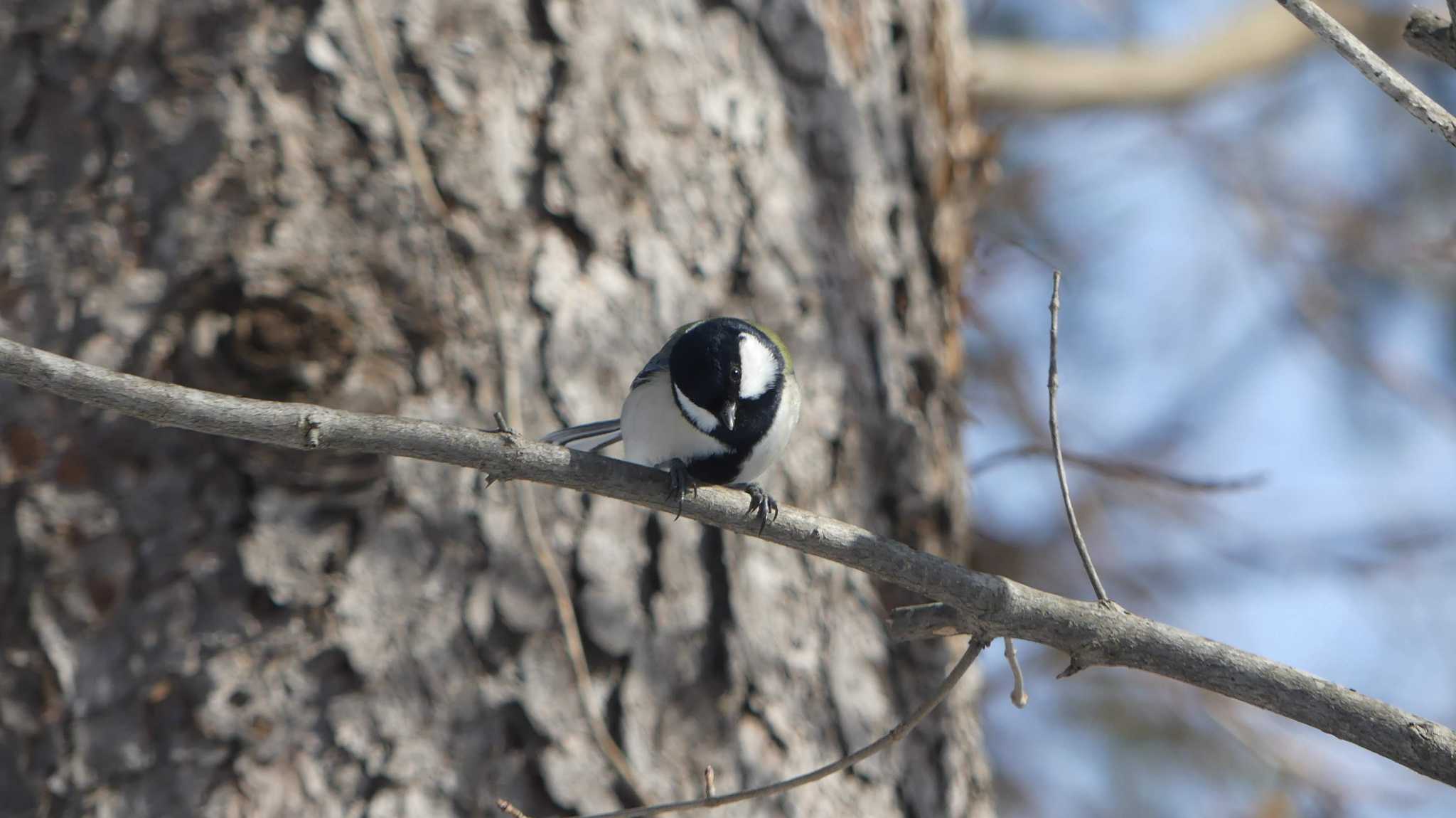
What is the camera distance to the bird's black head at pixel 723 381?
2.25 meters

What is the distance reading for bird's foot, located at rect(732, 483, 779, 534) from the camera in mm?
1588

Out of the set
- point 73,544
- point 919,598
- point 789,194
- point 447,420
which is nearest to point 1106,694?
point 919,598

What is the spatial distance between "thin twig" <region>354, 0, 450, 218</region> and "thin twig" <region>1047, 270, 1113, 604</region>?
1305 mm

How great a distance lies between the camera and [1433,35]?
55.0 inches

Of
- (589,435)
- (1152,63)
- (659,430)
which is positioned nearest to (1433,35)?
(659,430)

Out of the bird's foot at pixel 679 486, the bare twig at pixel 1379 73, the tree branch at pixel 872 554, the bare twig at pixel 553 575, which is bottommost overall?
the bare twig at pixel 553 575

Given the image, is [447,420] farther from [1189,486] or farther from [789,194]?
[1189,486]

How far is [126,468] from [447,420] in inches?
23.9

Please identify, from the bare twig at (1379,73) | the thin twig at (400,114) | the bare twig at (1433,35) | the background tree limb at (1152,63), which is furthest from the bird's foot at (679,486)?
the background tree limb at (1152,63)

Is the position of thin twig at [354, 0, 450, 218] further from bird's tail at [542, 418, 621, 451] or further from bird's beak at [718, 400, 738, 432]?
bird's beak at [718, 400, 738, 432]

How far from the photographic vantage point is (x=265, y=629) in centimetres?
220

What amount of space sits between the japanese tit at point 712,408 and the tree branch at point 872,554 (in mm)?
595

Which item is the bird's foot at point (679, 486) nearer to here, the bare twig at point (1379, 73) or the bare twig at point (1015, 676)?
the bare twig at point (1015, 676)

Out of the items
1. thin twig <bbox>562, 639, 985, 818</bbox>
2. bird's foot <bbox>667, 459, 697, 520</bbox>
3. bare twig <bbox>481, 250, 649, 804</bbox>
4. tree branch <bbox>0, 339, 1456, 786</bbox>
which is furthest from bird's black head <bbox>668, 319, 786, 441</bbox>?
thin twig <bbox>562, 639, 985, 818</bbox>
